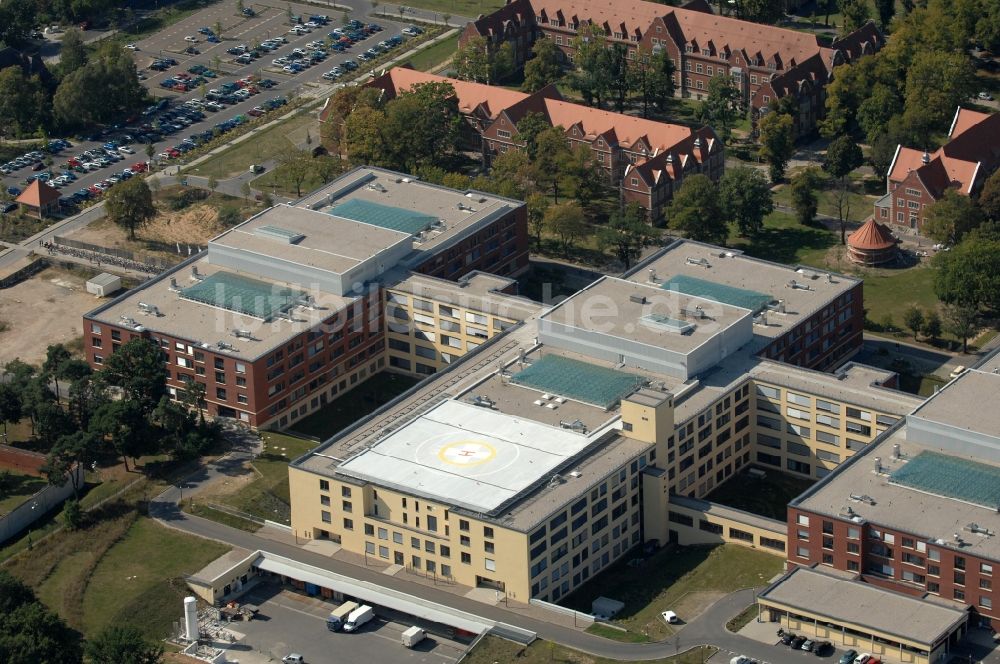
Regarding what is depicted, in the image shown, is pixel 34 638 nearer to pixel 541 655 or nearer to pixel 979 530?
pixel 541 655

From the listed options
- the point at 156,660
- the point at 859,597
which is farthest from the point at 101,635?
the point at 859,597

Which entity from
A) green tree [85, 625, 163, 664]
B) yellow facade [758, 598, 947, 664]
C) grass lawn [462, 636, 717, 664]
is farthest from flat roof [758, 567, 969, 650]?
green tree [85, 625, 163, 664]

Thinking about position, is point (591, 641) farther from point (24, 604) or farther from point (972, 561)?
point (24, 604)

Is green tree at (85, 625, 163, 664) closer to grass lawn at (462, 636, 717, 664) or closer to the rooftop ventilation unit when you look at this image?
grass lawn at (462, 636, 717, 664)

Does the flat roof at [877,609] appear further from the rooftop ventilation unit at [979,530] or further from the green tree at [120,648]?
the green tree at [120,648]

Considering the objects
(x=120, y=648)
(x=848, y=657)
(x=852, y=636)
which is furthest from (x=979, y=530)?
(x=120, y=648)

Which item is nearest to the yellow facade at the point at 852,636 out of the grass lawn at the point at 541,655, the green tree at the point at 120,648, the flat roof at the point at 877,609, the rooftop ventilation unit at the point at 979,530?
the flat roof at the point at 877,609

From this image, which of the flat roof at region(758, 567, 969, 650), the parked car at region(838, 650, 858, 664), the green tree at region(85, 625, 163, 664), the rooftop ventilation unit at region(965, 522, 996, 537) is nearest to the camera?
the green tree at region(85, 625, 163, 664)
